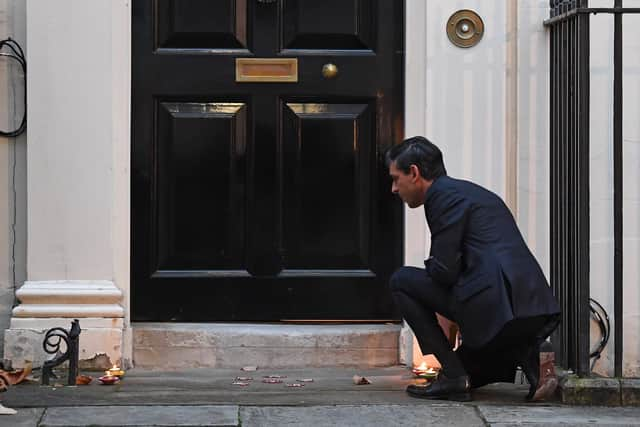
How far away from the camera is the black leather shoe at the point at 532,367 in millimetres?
5641

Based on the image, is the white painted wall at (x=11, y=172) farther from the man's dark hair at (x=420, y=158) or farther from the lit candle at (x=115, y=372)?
the man's dark hair at (x=420, y=158)

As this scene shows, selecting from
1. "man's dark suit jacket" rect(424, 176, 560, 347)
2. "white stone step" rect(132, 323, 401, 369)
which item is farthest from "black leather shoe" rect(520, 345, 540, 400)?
"white stone step" rect(132, 323, 401, 369)

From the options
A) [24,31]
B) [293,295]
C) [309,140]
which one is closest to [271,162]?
[309,140]

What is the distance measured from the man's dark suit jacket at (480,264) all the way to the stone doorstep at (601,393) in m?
0.37

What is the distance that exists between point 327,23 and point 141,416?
2350 mm

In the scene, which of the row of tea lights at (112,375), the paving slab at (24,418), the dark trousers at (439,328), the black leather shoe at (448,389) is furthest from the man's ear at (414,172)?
the paving slab at (24,418)

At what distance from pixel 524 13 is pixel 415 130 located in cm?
79

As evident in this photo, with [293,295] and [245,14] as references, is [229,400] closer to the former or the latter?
[293,295]

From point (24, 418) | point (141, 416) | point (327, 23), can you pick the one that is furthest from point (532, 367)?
point (24, 418)

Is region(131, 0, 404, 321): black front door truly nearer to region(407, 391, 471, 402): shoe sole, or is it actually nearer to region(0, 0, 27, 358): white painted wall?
region(0, 0, 27, 358): white painted wall

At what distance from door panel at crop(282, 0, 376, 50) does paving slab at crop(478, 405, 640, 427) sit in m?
2.10

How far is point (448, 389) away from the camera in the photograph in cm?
567

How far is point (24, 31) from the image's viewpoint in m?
6.34

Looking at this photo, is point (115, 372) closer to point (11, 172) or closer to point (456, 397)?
point (11, 172)
